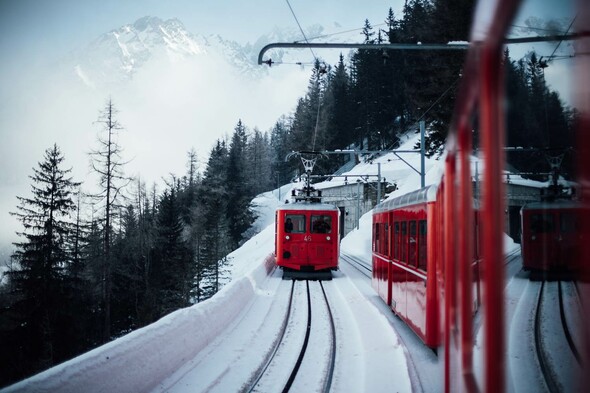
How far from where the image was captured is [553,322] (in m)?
1.41

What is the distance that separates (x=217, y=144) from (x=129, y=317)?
3743cm

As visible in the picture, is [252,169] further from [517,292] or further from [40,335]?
[517,292]

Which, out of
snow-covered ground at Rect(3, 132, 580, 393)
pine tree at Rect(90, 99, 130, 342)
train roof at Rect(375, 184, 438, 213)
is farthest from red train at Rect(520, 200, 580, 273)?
pine tree at Rect(90, 99, 130, 342)

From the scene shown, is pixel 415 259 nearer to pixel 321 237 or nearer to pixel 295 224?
pixel 321 237

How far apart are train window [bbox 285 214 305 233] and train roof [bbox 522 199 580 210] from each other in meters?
15.6

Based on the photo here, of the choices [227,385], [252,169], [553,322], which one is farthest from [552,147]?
[252,169]

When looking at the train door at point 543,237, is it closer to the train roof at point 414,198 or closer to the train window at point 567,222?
the train window at point 567,222

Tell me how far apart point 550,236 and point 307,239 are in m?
15.9

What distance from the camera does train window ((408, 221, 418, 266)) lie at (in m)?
7.46

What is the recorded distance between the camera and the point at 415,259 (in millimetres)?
7445

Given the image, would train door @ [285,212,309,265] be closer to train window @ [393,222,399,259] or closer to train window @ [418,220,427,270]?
train window @ [393,222,399,259]

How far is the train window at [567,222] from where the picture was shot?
1298mm

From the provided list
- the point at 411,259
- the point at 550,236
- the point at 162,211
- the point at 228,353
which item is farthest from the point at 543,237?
the point at 162,211

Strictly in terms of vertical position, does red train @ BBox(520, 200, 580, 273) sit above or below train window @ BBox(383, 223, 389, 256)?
above
